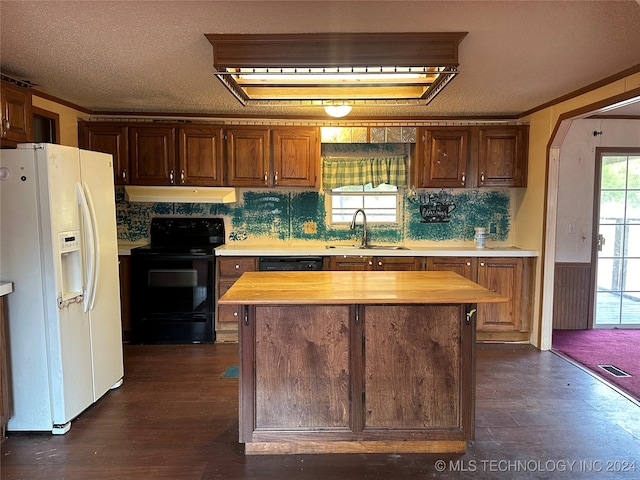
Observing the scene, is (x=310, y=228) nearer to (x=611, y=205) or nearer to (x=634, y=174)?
(x=611, y=205)

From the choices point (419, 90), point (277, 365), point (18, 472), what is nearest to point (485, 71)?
point (419, 90)

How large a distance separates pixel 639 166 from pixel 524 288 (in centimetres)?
199

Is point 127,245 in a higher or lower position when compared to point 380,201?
lower

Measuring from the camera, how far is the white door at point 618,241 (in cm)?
464

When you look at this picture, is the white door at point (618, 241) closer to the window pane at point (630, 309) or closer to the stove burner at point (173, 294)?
the window pane at point (630, 309)

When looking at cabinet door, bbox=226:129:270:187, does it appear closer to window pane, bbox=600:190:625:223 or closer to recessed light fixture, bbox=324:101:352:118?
recessed light fixture, bbox=324:101:352:118

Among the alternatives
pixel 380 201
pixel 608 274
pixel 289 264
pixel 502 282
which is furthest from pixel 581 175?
pixel 289 264

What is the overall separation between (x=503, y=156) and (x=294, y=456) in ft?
11.5

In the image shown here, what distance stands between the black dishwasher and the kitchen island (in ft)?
6.03

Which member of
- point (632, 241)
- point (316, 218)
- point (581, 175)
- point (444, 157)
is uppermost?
point (444, 157)

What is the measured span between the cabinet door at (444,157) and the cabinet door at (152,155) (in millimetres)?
2516

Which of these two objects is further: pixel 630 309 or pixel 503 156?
pixel 630 309

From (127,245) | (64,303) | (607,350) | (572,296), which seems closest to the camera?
(64,303)

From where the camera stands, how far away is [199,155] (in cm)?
427
